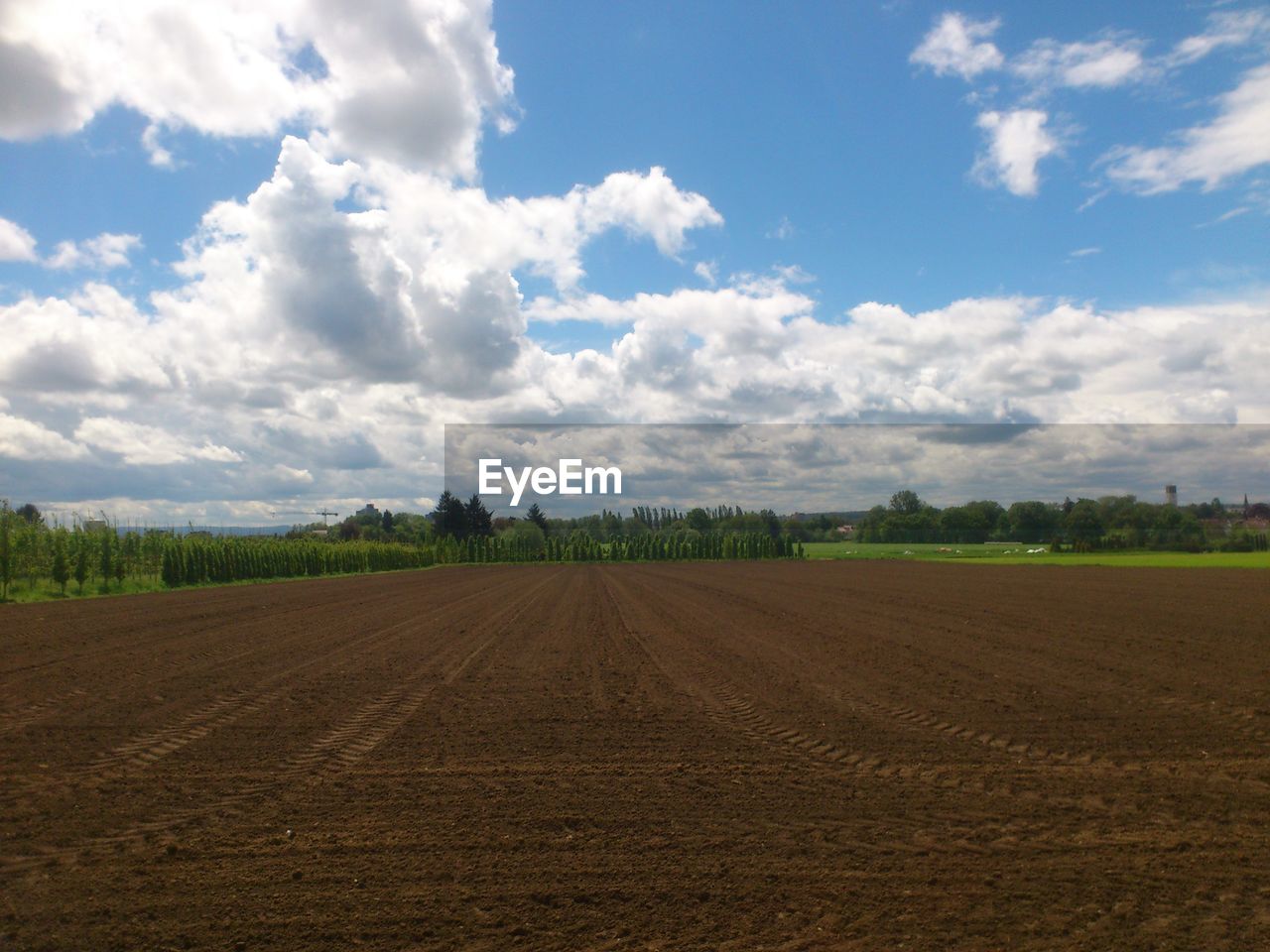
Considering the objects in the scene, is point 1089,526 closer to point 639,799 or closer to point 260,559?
point 260,559

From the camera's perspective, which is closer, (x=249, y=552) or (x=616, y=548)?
(x=249, y=552)

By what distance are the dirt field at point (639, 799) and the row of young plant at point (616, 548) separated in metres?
89.3

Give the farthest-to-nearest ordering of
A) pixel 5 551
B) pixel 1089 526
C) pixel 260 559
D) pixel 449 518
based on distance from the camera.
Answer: pixel 449 518, pixel 1089 526, pixel 260 559, pixel 5 551

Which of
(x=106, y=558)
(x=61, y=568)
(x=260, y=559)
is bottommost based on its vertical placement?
(x=260, y=559)

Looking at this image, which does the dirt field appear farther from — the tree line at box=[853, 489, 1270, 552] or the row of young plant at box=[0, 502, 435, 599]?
the tree line at box=[853, 489, 1270, 552]

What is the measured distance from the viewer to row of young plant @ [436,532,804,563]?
340 feet

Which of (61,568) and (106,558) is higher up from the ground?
(106,558)

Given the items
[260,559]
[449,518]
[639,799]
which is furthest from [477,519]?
[639,799]

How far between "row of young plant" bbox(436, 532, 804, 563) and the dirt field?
8930 centimetres

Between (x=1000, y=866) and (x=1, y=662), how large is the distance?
14601 millimetres

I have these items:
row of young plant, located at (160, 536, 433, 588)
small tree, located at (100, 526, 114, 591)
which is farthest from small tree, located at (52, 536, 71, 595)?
row of young plant, located at (160, 536, 433, 588)

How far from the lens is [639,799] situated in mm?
6543

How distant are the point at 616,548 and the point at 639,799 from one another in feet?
353

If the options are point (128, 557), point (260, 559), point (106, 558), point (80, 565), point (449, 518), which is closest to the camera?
point (80, 565)
